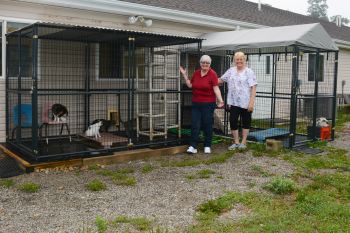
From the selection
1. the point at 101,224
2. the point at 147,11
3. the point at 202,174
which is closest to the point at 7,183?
the point at 101,224

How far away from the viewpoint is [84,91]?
788cm

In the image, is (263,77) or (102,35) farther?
(263,77)

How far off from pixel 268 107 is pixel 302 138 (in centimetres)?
373

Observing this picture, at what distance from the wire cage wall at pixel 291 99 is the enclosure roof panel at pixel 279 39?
0.17 m

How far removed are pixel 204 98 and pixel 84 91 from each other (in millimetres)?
2488

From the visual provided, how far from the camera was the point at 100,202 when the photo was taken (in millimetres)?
4391

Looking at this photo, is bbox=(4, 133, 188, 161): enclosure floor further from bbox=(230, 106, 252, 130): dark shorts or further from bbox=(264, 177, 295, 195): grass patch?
bbox=(264, 177, 295, 195): grass patch

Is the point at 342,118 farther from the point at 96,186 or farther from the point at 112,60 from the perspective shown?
the point at 96,186

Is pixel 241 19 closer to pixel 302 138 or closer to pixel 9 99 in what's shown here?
pixel 302 138

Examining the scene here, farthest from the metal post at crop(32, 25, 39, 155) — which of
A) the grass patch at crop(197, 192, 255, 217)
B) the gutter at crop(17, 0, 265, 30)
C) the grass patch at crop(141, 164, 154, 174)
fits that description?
the grass patch at crop(197, 192, 255, 217)

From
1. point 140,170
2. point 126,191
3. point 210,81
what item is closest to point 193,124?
point 210,81

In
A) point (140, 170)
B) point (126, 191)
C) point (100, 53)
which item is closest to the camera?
point (126, 191)

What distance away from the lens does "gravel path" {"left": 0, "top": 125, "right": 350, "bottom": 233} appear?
150 inches

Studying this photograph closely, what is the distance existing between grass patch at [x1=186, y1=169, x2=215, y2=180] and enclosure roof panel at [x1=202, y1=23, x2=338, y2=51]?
9.91ft
